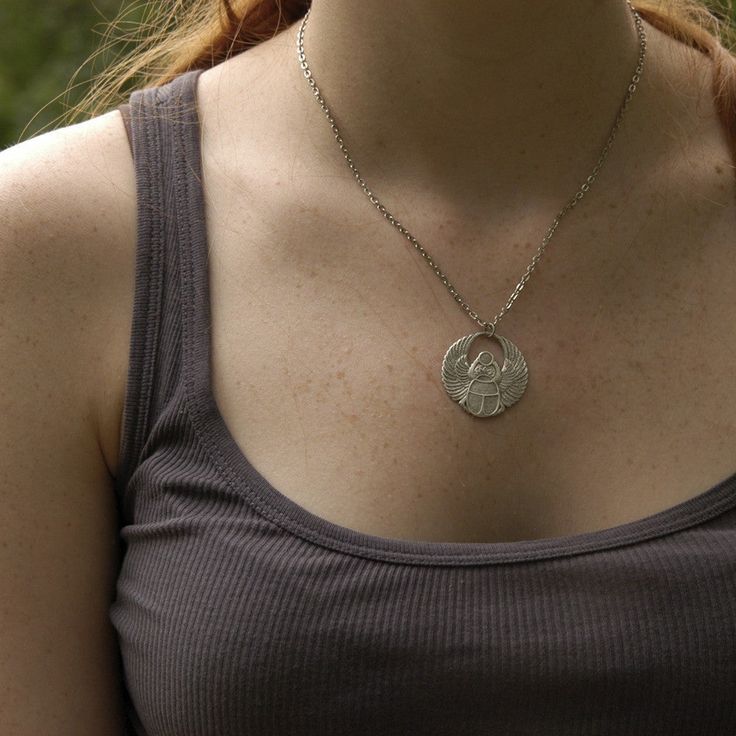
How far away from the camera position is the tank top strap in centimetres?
142

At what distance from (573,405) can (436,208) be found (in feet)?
0.97

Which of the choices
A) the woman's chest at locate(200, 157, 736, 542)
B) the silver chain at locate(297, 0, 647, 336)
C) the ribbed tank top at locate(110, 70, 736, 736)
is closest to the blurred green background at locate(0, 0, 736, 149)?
the silver chain at locate(297, 0, 647, 336)

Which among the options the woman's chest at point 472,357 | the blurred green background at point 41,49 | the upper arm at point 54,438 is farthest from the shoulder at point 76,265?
the blurred green background at point 41,49

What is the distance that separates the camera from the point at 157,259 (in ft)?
4.78

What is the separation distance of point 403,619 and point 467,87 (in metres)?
0.64

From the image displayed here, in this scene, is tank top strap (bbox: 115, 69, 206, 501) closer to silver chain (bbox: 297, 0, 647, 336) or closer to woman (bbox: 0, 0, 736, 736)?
woman (bbox: 0, 0, 736, 736)

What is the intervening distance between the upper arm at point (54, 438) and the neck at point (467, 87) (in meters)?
0.31

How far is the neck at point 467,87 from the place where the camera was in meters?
1.54

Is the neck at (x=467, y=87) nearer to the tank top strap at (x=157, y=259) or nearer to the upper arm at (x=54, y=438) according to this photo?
the tank top strap at (x=157, y=259)

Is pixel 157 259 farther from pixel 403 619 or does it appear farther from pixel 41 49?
pixel 41 49

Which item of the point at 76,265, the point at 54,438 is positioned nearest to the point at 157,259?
the point at 76,265

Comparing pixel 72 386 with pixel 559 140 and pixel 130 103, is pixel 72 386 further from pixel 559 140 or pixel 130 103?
pixel 559 140

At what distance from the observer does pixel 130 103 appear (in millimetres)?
1575

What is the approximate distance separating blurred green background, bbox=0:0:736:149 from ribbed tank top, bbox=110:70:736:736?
9.13 feet
